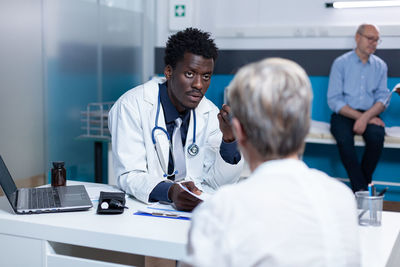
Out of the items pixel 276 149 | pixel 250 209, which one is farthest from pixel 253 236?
pixel 276 149

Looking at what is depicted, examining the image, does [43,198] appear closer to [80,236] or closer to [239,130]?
[80,236]

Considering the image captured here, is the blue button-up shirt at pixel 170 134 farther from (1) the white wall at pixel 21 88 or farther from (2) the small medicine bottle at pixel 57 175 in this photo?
(1) the white wall at pixel 21 88

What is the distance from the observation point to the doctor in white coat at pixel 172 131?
178 cm

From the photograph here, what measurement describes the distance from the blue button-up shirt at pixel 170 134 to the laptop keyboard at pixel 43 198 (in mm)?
307

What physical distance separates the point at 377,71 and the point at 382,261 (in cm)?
314

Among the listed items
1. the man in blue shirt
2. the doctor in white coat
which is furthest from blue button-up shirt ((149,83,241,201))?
the man in blue shirt

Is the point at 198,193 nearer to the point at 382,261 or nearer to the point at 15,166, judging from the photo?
the point at 382,261

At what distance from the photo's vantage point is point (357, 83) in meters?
3.97

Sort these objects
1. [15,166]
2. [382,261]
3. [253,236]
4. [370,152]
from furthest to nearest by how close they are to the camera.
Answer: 1. [370,152]
2. [15,166]
3. [382,261]
4. [253,236]

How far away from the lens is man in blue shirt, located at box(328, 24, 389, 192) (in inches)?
146

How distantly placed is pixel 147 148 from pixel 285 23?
10.2 feet

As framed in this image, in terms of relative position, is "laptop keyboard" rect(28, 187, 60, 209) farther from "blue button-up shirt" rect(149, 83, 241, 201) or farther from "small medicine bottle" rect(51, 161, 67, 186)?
"blue button-up shirt" rect(149, 83, 241, 201)

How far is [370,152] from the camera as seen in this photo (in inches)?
145

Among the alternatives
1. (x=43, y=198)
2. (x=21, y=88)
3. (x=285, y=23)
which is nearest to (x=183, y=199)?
(x=43, y=198)
